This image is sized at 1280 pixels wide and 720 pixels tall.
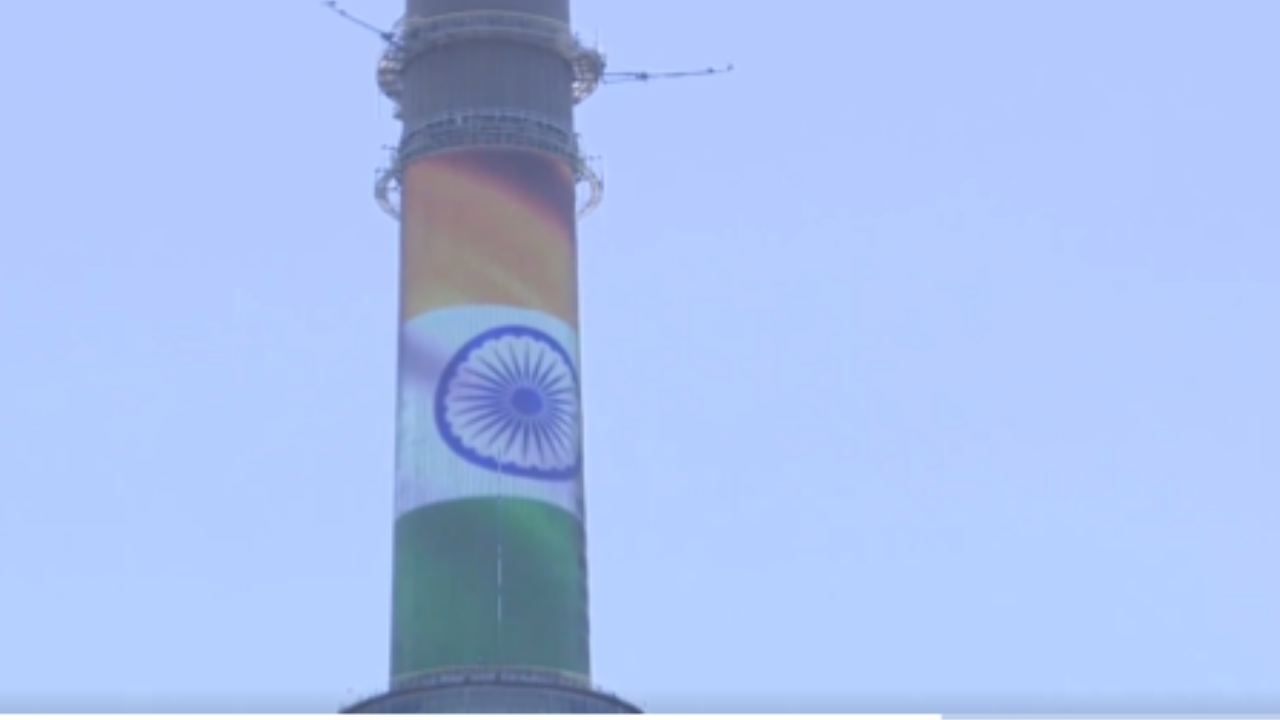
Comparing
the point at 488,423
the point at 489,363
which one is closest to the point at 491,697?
the point at 488,423

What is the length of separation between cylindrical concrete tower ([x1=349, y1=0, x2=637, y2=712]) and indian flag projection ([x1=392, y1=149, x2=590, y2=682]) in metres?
0.07

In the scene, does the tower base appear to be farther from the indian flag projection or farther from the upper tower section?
the upper tower section

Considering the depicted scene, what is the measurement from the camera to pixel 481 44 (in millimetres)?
135375

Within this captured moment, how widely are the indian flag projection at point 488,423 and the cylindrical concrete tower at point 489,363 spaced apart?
7 centimetres

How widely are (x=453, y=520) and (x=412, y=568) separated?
265cm

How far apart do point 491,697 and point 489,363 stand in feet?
49.0

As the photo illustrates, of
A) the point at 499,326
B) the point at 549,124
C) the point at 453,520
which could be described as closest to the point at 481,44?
the point at 549,124

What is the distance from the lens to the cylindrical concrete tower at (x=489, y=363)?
125188 mm

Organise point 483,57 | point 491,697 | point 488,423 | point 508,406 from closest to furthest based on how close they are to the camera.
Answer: point 491,697
point 488,423
point 508,406
point 483,57

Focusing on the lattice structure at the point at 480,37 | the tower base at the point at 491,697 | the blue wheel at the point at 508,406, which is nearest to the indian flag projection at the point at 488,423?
the blue wheel at the point at 508,406

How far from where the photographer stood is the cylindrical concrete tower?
125 metres

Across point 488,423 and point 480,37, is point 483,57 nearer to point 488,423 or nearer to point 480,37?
point 480,37

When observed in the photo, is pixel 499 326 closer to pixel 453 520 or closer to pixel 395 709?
pixel 453 520

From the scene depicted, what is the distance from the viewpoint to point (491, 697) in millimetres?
121438
